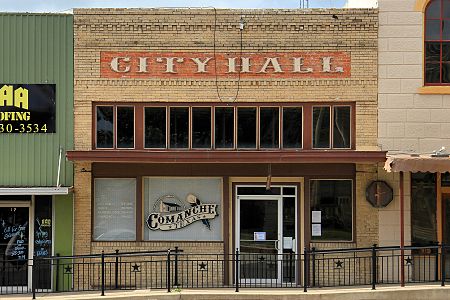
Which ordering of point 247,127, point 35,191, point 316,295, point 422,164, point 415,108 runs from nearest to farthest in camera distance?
point 316,295 < point 422,164 < point 35,191 < point 415,108 < point 247,127

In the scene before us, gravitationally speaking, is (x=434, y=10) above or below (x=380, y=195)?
above

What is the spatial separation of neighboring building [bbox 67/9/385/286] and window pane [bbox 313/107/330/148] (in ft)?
0.11

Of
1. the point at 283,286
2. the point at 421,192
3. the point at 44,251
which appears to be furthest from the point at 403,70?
the point at 44,251

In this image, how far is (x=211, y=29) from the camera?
1584 cm

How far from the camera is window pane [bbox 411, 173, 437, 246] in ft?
51.3

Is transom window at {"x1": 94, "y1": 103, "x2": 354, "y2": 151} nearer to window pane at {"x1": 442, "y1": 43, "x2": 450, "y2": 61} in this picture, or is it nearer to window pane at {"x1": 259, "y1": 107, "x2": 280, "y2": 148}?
window pane at {"x1": 259, "y1": 107, "x2": 280, "y2": 148}

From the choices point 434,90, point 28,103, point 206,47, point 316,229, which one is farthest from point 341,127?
point 28,103

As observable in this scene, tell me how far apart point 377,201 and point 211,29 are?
5537 mm

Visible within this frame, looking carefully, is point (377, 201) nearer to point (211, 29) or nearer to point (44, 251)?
point (211, 29)

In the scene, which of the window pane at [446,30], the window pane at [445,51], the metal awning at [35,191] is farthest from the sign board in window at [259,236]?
the window pane at [446,30]

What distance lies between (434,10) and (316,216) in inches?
218

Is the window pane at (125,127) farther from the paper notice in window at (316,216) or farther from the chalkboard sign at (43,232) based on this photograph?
the paper notice in window at (316,216)

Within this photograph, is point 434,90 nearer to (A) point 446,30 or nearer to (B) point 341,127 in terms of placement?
(A) point 446,30

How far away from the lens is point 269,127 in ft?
52.1
